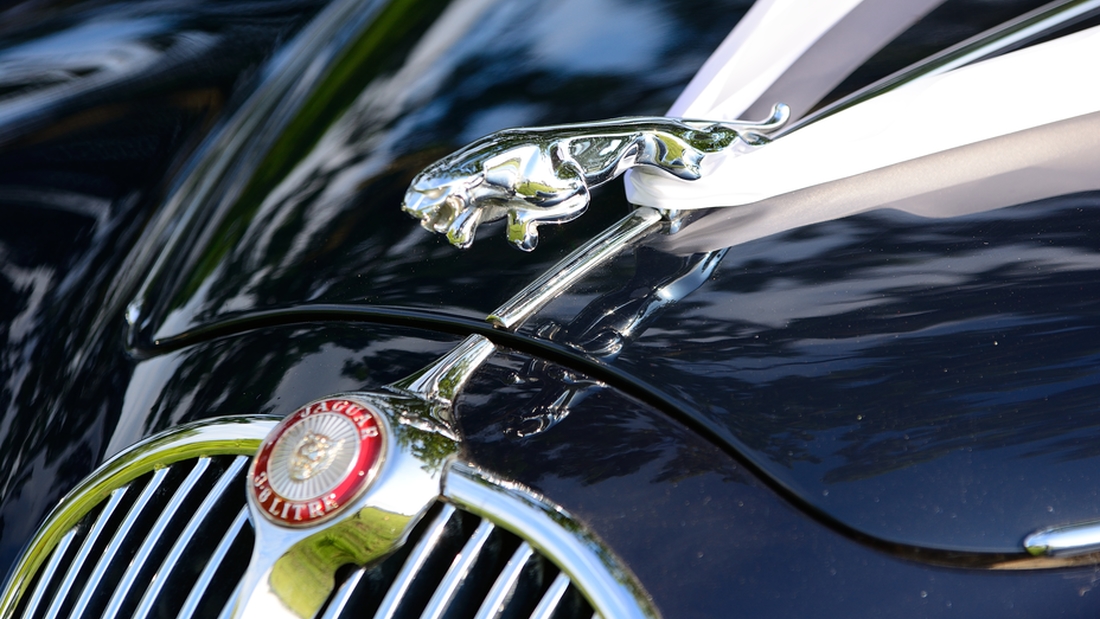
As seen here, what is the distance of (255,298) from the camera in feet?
3.84

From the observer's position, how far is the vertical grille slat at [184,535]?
3.16ft

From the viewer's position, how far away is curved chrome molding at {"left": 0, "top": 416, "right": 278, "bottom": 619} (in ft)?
3.32

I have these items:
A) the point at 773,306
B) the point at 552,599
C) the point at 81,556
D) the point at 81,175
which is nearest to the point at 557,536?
the point at 552,599

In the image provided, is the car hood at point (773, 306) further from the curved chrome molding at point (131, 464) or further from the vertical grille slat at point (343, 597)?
the vertical grille slat at point (343, 597)

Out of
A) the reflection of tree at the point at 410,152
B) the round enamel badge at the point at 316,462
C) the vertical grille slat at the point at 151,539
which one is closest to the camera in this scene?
the round enamel badge at the point at 316,462

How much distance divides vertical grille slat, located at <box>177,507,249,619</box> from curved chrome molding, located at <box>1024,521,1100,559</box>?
668 millimetres

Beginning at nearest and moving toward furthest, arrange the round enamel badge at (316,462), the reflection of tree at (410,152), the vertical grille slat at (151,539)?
the round enamel badge at (316,462) < the vertical grille slat at (151,539) < the reflection of tree at (410,152)

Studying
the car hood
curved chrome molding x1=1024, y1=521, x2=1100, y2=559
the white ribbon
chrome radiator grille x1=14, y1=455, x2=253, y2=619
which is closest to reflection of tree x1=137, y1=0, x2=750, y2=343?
the car hood

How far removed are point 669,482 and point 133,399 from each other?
641mm

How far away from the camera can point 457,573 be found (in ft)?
2.81

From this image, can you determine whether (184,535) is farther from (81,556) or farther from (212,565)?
(81,556)

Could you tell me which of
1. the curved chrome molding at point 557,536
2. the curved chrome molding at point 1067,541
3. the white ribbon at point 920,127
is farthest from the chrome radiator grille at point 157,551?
the curved chrome molding at point 1067,541

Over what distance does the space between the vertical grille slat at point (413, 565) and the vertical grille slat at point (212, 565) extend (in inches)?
6.6

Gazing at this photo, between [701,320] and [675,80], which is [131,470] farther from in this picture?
[675,80]
